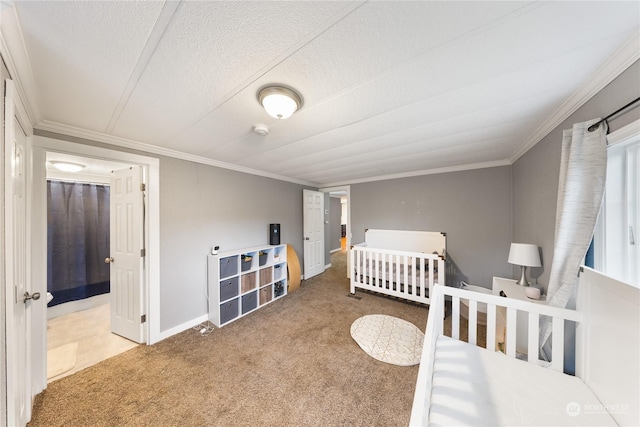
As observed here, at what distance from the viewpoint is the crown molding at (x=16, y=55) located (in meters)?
0.76

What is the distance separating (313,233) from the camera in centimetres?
445

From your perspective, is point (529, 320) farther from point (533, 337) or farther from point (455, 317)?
point (455, 317)

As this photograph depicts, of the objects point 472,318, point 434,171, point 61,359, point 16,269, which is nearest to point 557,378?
point 472,318

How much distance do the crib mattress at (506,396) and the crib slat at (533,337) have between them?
167 millimetres

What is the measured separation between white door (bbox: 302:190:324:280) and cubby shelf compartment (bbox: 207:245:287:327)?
2.97 feet

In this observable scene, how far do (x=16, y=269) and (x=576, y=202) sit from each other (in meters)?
3.35

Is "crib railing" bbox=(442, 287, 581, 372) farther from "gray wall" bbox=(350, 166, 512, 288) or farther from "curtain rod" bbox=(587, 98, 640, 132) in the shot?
"gray wall" bbox=(350, 166, 512, 288)

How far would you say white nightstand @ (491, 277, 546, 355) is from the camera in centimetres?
168

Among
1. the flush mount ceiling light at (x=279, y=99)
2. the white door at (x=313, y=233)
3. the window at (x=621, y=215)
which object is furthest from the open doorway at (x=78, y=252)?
the window at (x=621, y=215)

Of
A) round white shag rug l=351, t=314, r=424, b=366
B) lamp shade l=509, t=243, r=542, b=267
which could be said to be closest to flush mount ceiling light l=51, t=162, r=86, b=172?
round white shag rug l=351, t=314, r=424, b=366

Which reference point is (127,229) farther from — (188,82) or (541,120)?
(541,120)

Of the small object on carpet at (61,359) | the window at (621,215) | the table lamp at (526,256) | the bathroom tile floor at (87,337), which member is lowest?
the bathroom tile floor at (87,337)
